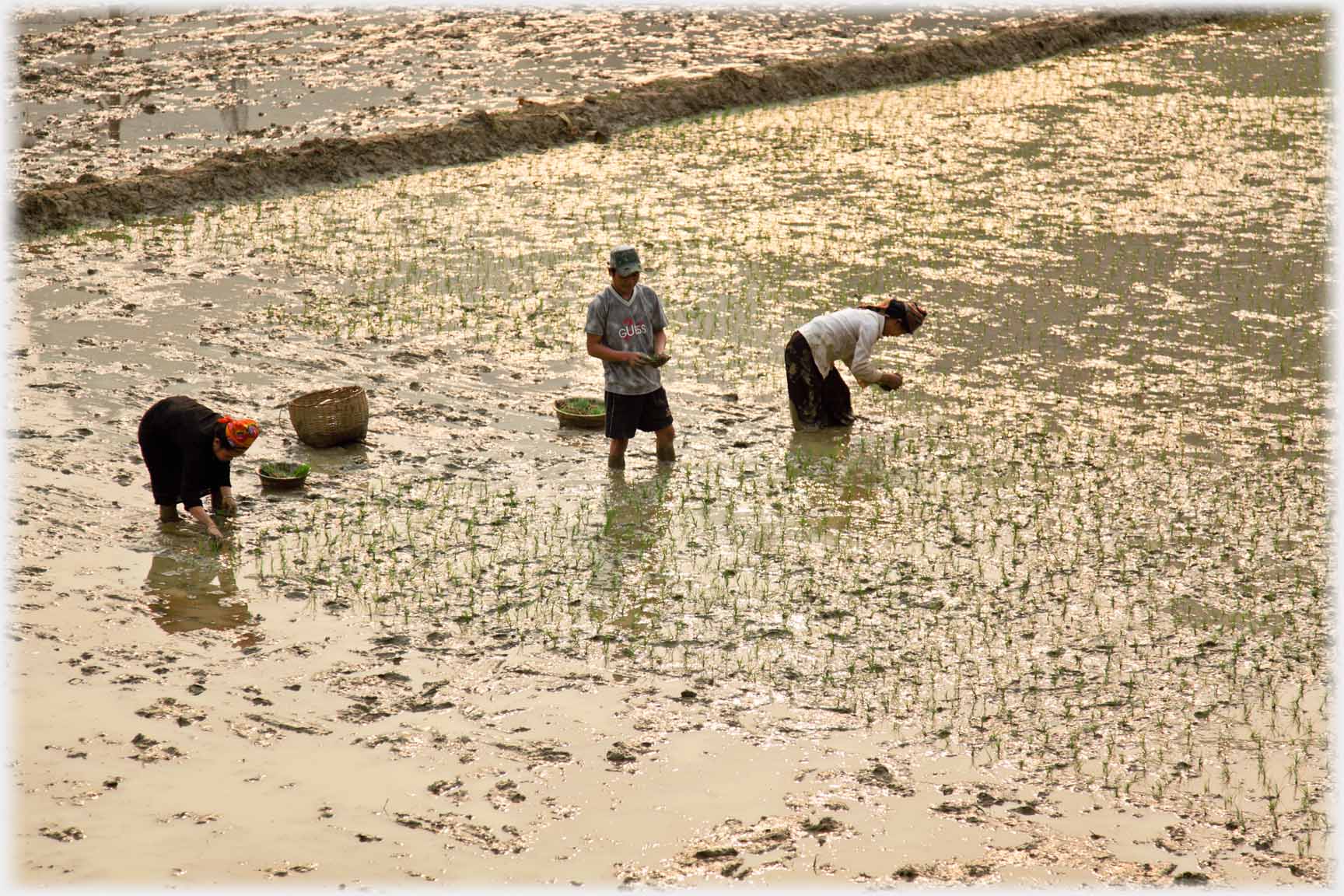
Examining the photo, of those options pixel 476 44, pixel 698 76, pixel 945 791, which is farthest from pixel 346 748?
pixel 476 44

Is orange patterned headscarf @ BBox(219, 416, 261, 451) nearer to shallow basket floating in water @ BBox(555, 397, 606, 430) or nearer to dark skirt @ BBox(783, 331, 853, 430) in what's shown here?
shallow basket floating in water @ BBox(555, 397, 606, 430)

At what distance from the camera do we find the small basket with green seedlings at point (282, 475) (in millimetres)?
6965

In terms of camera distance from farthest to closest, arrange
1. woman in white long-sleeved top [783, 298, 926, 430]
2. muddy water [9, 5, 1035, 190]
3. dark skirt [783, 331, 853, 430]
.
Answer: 1. muddy water [9, 5, 1035, 190]
2. dark skirt [783, 331, 853, 430]
3. woman in white long-sleeved top [783, 298, 926, 430]

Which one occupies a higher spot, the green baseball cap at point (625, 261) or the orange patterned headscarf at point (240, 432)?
the green baseball cap at point (625, 261)

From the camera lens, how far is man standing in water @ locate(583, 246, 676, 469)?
7.06 m

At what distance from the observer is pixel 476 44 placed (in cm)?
1880

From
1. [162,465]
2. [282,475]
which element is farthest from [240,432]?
[282,475]

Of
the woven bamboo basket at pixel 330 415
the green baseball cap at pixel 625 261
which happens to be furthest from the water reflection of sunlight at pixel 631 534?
the woven bamboo basket at pixel 330 415

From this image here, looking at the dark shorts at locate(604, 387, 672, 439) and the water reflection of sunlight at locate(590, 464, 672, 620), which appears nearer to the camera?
the water reflection of sunlight at locate(590, 464, 672, 620)

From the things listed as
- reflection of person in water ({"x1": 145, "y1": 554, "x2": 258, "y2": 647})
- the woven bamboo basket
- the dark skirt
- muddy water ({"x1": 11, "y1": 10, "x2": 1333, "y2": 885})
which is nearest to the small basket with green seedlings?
muddy water ({"x1": 11, "y1": 10, "x2": 1333, "y2": 885})

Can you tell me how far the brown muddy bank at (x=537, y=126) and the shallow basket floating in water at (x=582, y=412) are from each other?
5.45 metres

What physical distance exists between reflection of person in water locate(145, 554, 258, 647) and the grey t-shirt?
7.01 ft

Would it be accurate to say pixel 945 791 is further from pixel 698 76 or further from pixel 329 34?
pixel 329 34

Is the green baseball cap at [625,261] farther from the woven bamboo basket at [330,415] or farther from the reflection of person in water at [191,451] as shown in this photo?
the reflection of person in water at [191,451]
